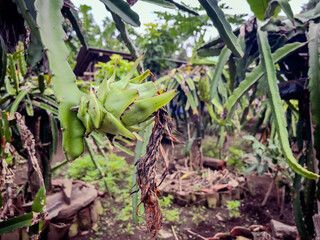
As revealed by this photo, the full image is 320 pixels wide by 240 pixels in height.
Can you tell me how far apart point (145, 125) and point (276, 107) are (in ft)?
1.73

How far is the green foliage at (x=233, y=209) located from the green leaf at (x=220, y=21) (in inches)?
62.3

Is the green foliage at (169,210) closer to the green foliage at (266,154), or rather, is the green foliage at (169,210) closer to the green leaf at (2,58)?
the green foliage at (266,154)

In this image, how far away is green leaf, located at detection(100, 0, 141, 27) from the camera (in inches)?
19.2

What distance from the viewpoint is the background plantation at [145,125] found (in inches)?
13.4

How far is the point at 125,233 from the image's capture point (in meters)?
1.50

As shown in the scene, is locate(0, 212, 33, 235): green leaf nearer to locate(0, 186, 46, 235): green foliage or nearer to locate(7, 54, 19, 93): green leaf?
locate(0, 186, 46, 235): green foliage

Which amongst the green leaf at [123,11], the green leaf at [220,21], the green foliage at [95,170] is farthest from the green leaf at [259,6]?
the green foliage at [95,170]

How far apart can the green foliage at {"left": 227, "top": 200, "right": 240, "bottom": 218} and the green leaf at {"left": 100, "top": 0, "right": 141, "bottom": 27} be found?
1752 mm

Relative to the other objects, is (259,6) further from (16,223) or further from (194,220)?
(194,220)

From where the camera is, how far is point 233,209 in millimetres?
1870

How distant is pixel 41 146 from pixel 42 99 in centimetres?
28

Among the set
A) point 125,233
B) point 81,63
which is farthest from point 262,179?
point 81,63

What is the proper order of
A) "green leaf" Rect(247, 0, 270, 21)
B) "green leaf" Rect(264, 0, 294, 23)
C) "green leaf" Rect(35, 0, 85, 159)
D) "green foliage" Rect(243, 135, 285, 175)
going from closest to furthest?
"green leaf" Rect(35, 0, 85, 159) < "green leaf" Rect(264, 0, 294, 23) < "green leaf" Rect(247, 0, 270, 21) < "green foliage" Rect(243, 135, 285, 175)

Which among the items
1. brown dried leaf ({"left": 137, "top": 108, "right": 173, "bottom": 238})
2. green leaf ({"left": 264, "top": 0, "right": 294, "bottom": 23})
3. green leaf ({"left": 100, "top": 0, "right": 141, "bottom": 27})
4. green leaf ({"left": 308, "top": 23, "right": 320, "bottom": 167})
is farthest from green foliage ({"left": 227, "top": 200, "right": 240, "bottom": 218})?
green leaf ({"left": 100, "top": 0, "right": 141, "bottom": 27})
